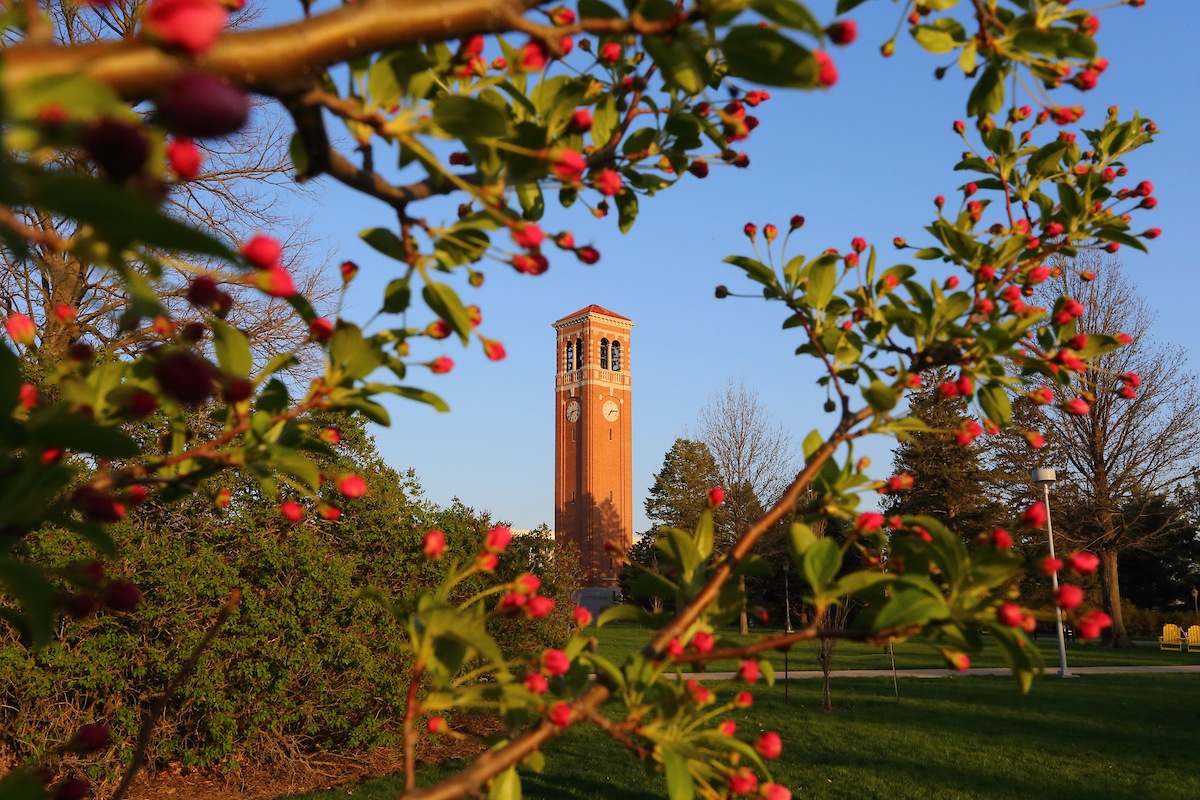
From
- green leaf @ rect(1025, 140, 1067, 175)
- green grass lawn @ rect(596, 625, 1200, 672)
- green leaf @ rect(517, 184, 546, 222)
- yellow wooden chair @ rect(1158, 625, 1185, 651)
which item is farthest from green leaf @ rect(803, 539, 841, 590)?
yellow wooden chair @ rect(1158, 625, 1185, 651)

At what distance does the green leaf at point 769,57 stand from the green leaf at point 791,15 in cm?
4

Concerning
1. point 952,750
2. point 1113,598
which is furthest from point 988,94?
point 1113,598

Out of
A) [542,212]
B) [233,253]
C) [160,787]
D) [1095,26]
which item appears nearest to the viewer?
[233,253]

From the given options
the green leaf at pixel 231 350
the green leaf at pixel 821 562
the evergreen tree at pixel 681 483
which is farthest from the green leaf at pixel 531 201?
the evergreen tree at pixel 681 483

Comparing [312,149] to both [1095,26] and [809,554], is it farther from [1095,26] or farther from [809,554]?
[1095,26]

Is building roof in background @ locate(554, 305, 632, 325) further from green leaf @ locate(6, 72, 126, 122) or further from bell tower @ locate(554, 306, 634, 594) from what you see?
green leaf @ locate(6, 72, 126, 122)

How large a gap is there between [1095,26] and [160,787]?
8550mm

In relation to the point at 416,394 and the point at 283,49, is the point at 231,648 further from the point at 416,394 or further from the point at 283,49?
the point at 283,49

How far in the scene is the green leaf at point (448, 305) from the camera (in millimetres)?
1017

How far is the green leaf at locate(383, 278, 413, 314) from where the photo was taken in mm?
1085

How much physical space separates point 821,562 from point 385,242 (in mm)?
808

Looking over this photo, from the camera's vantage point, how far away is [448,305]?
1019mm

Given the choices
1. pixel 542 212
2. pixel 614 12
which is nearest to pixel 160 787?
pixel 542 212

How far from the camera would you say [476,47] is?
3.97 feet
